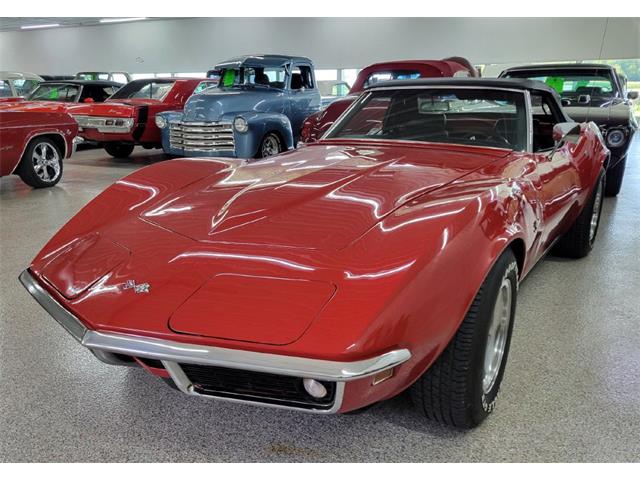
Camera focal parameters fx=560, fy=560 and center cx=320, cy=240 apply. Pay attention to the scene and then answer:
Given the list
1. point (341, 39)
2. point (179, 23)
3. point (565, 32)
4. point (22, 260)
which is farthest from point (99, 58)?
point (22, 260)

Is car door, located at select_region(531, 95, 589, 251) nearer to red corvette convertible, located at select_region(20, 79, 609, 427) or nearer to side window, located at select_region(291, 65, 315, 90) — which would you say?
red corvette convertible, located at select_region(20, 79, 609, 427)

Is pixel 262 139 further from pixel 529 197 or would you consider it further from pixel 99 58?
pixel 99 58

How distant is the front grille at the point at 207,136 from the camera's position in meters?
7.45

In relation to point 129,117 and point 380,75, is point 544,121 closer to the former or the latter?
point 380,75

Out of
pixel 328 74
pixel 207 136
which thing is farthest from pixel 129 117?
pixel 328 74

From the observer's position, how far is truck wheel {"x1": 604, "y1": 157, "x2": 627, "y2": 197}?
5.68m

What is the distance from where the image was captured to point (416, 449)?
1816 millimetres

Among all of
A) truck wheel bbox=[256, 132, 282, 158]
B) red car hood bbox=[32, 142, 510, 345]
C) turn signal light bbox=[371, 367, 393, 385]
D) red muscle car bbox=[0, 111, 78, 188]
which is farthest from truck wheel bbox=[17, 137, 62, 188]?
turn signal light bbox=[371, 367, 393, 385]

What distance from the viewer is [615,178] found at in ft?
19.1

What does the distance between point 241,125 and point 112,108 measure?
254 centimetres

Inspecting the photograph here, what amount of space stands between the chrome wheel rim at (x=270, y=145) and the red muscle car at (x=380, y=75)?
1203 mm

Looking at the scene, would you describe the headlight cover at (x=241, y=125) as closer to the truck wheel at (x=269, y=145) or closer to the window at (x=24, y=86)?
the truck wheel at (x=269, y=145)

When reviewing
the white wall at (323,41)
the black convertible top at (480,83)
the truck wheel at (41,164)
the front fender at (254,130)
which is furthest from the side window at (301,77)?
the white wall at (323,41)
